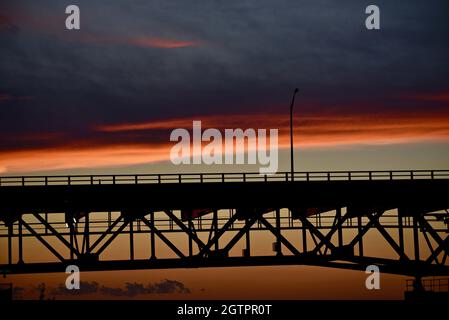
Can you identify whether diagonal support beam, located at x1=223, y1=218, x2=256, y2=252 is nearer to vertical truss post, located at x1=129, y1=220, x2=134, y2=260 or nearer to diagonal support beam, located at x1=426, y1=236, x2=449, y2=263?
vertical truss post, located at x1=129, y1=220, x2=134, y2=260

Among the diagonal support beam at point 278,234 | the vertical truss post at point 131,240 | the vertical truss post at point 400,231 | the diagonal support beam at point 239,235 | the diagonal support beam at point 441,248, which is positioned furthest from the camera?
the vertical truss post at point 400,231

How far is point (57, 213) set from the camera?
49.4 m

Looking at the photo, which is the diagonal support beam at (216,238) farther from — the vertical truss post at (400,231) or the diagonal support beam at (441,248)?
the diagonal support beam at (441,248)

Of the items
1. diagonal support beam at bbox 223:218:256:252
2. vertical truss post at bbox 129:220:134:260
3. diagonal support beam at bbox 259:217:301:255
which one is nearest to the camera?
diagonal support beam at bbox 223:218:256:252

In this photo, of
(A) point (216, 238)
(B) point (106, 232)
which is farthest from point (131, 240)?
(A) point (216, 238)

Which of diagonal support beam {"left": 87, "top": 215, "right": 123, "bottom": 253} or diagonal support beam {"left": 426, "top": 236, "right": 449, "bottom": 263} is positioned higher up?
diagonal support beam {"left": 87, "top": 215, "right": 123, "bottom": 253}

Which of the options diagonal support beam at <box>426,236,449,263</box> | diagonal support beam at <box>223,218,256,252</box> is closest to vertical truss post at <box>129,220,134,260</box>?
diagonal support beam at <box>223,218,256,252</box>

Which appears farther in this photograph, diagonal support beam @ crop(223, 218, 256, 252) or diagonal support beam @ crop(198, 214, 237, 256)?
diagonal support beam @ crop(198, 214, 237, 256)

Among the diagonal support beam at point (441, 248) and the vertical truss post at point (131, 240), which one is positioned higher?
the vertical truss post at point (131, 240)

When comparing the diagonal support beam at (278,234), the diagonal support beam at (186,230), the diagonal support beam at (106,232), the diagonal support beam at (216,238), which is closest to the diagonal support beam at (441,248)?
the diagonal support beam at (278,234)

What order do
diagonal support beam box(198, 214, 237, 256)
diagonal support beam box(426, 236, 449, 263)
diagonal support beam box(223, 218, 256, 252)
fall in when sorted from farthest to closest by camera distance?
diagonal support beam box(426, 236, 449, 263)
diagonal support beam box(198, 214, 237, 256)
diagonal support beam box(223, 218, 256, 252)

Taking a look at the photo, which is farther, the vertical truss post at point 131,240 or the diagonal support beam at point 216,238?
the diagonal support beam at point 216,238
